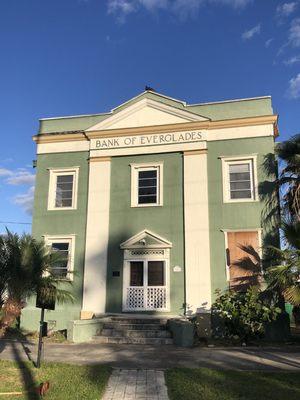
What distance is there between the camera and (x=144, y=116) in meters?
20.3

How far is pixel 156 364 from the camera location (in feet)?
37.6

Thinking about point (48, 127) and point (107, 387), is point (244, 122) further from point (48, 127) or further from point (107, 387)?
point (107, 387)

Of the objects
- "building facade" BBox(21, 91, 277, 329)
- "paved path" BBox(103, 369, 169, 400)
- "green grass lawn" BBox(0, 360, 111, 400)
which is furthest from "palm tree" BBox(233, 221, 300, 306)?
"green grass lawn" BBox(0, 360, 111, 400)

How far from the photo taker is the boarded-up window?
17359 millimetres

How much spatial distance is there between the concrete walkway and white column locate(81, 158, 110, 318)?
3.59m

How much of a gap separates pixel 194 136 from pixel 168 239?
4677mm

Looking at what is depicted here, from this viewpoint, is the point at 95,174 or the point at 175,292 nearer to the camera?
the point at 175,292

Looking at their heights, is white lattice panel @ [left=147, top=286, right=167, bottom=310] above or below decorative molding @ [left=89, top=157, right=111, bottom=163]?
below

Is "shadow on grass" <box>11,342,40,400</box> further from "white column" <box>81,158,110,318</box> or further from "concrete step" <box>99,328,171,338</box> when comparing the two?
"white column" <box>81,158,110,318</box>

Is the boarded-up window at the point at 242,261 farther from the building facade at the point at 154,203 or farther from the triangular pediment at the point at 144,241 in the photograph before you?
the triangular pediment at the point at 144,241

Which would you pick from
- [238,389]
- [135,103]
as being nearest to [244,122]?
[135,103]

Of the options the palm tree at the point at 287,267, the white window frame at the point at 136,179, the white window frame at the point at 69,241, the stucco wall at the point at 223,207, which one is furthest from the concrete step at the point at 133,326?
the white window frame at the point at 136,179

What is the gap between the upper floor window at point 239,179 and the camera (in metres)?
18.5

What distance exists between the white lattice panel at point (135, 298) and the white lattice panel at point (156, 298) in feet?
0.84
